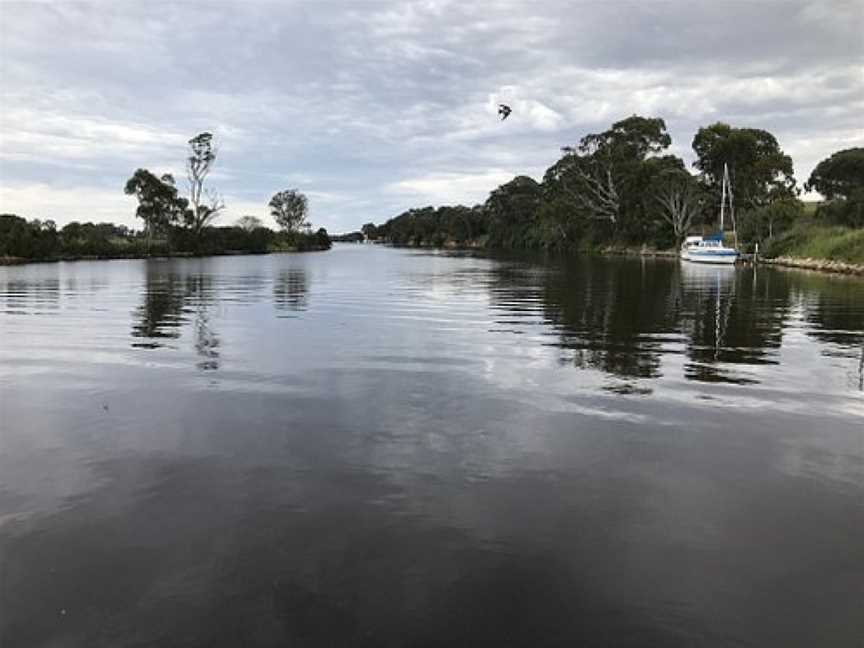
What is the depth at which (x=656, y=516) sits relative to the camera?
6.80 m

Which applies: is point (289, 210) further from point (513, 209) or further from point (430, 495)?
point (430, 495)

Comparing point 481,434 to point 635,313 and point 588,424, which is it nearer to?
point 588,424

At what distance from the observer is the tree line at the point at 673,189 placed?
80.9m

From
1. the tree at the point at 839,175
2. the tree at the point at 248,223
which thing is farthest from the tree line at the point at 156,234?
the tree at the point at 839,175

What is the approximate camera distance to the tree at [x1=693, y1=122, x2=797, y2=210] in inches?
3492

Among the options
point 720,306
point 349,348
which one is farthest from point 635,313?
point 349,348

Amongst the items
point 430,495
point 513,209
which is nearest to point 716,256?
point 430,495

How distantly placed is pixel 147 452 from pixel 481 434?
4.30 metres

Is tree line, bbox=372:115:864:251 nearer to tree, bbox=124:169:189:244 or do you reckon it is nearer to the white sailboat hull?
the white sailboat hull

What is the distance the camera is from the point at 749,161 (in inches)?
3639

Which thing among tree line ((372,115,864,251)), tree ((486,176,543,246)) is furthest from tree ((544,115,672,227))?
tree ((486,176,543,246))

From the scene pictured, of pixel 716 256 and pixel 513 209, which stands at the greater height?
pixel 513 209

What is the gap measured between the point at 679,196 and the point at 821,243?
3351cm

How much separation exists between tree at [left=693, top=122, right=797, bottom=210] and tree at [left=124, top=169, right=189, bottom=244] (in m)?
74.4
